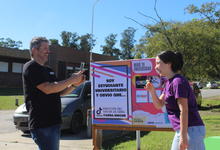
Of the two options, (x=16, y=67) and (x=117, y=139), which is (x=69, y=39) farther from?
(x=117, y=139)

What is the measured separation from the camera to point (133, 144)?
739 centimetres

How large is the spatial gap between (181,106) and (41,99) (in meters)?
1.46

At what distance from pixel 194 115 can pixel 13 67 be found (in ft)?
119

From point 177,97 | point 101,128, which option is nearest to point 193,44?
point 101,128

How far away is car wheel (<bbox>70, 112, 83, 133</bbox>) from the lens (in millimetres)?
9180

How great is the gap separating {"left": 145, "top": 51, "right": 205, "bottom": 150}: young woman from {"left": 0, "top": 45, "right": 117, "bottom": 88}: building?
2964 centimetres

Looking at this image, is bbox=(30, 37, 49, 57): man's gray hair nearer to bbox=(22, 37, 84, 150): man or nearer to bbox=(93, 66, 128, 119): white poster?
bbox=(22, 37, 84, 150): man

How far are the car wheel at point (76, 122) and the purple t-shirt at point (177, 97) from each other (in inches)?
248

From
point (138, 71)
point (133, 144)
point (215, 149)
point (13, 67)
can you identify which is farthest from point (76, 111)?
point (13, 67)

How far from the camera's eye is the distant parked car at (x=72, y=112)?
29.1 ft

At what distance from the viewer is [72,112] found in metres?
9.07

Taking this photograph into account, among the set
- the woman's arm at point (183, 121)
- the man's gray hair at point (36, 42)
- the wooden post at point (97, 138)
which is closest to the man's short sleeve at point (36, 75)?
the man's gray hair at point (36, 42)

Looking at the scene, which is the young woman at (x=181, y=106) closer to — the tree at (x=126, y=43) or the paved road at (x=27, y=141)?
the paved road at (x=27, y=141)

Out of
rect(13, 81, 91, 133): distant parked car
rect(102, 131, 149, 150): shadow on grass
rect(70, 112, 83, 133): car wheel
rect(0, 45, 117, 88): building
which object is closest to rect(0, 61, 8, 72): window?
rect(0, 45, 117, 88): building
